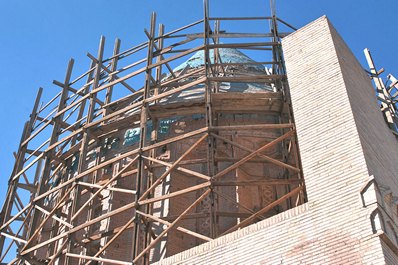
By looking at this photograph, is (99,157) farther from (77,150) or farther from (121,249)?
(121,249)

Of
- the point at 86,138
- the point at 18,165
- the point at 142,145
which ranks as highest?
the point at 18,165

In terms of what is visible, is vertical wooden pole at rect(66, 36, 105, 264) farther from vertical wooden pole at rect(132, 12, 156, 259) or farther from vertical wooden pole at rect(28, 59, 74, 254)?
vertical wooden pole at rect(132, 12, 156, 259)

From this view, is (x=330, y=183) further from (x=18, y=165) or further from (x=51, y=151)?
A: (x=18, y=165)

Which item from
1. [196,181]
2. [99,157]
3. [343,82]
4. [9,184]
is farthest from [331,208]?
[9,184]

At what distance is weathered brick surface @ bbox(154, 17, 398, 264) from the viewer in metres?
7.31

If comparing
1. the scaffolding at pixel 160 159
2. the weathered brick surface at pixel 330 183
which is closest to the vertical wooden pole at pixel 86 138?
the scaffolding at pixel 160 159

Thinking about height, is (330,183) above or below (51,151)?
below

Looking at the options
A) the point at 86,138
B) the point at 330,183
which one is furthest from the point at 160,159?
the point at 330,183

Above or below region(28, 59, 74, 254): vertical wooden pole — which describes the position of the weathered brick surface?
below

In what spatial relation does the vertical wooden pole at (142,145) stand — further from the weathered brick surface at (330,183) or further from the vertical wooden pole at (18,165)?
the vertical wooden pole at (18,165)

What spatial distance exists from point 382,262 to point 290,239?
1300 mm

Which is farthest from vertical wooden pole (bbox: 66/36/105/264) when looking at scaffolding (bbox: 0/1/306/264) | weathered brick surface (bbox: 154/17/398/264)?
weathered brick surface (bbox: 154/17/398/264)

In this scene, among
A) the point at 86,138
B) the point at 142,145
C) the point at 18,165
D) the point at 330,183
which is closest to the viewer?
the point at 330,183

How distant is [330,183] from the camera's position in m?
7.96
